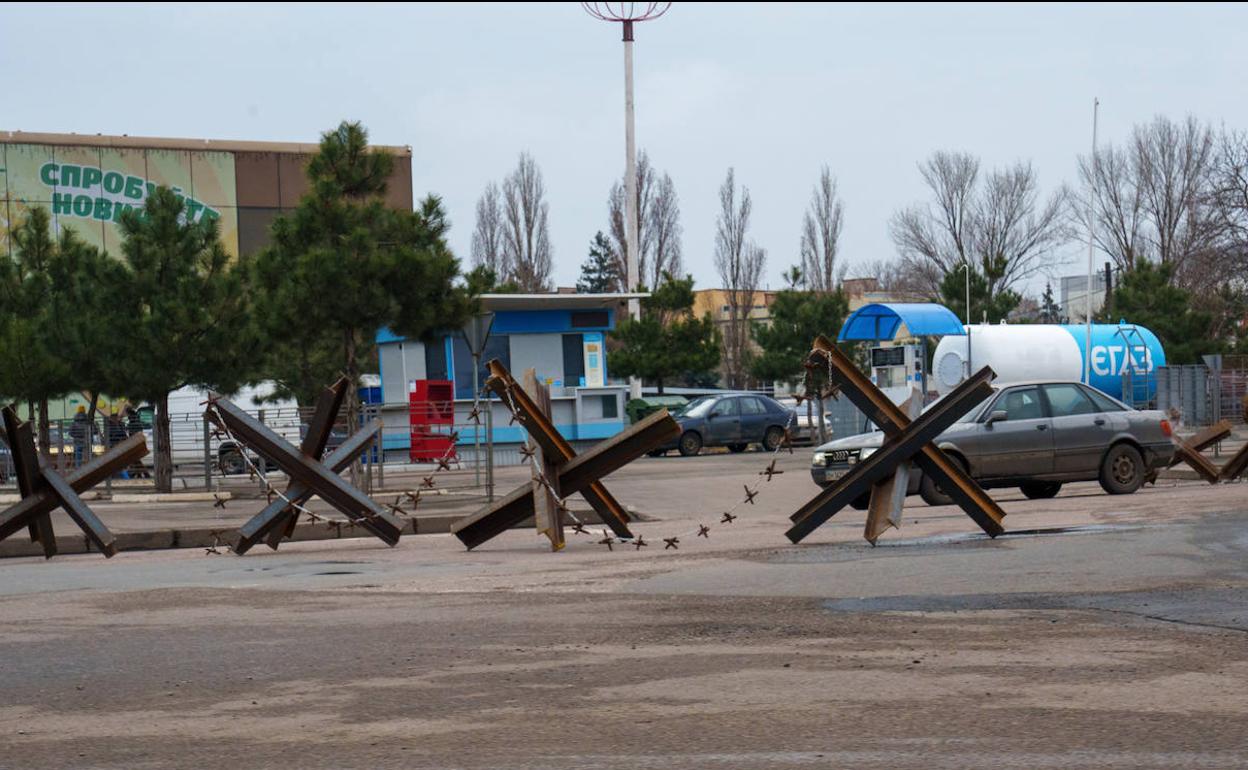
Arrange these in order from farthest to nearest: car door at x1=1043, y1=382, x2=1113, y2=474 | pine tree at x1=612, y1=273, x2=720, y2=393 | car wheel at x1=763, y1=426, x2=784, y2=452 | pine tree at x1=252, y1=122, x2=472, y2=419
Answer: pine tree at x1=612, y1=273, x2=720, y2=393, car wheel at x1=763, y1=426, x2=784, y2=452, pine tree at x1=252, y1=122, x2=472, y2=419, car door at x1=1043, y1=382, x2=1113, y2=474

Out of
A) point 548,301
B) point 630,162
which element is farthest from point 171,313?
point 630,162

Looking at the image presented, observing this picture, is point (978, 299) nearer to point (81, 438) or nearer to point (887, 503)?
point (81, 438)

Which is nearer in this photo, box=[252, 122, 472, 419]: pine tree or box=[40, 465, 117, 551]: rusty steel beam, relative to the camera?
box=[40, 465, 117, 551]: rusty steel beam

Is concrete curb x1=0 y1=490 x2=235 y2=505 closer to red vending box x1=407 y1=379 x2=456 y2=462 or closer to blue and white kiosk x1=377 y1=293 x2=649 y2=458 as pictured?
red vending box x1=407 y1=379 x2=456 y2=462

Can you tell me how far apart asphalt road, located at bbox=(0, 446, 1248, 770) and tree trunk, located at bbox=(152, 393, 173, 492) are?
1278 cm

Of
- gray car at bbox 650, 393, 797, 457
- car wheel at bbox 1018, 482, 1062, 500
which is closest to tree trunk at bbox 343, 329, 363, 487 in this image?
car wheel at bbox 1018, 482, 1062, 500

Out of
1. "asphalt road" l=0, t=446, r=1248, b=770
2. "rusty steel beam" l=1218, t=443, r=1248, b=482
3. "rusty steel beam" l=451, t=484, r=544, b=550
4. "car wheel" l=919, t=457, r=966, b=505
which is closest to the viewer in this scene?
"asphalt road" l=0, t=446, r=1248, b=770

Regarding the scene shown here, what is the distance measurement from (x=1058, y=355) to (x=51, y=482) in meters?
30.7

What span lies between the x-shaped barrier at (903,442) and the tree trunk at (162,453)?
51.9ft

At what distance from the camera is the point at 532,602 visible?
10.7 m

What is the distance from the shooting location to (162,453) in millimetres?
27156

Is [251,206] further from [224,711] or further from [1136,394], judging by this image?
[224,711]

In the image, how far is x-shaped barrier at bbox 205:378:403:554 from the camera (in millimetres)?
15242

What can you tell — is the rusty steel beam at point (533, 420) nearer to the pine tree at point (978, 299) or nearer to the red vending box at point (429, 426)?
the red vending box at point (429, 426)
